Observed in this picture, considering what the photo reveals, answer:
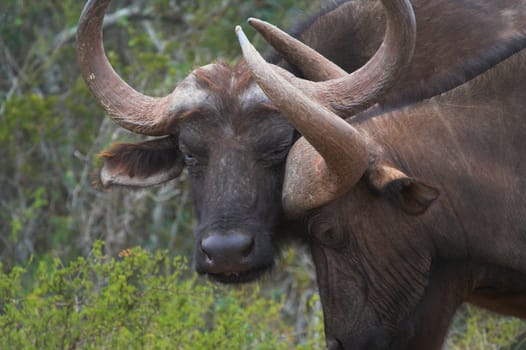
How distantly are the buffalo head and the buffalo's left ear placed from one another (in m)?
0.01

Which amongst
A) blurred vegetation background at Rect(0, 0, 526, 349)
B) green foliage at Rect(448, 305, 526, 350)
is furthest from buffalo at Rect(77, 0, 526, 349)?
blurred vegetation background at Rect(0, 0, 526, 349)

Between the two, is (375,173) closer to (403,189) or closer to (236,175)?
(403,189)

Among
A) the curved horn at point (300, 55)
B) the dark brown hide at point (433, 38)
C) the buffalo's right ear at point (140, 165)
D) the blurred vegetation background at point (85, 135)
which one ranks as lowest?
the blurred vegetation background at point (85, 135)

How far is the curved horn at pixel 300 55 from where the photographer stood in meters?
5.78

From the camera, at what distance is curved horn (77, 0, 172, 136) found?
19.2ft

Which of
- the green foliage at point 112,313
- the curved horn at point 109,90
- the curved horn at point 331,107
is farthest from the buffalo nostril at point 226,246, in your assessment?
the green foliage at point 112,313

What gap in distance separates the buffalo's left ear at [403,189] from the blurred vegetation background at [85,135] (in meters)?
3.64

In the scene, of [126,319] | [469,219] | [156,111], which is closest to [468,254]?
[469,219]

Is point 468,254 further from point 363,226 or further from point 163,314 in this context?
point 163,314

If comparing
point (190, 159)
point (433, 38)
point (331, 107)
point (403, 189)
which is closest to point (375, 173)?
point (403, 189)

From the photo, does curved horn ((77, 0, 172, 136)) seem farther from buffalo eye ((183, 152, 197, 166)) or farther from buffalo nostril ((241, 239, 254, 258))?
buffalo nostril ((241, 239, 254, 258))

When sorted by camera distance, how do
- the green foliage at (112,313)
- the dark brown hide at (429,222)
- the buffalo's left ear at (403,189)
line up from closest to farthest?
the buffalo's left ear at (403,189)
the dark brown hide at (429,222)
the green foliage at (112,313)

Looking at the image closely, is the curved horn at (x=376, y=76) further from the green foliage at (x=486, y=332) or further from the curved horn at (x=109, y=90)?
the green foliage at (x=486, y=332)

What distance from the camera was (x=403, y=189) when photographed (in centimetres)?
524
